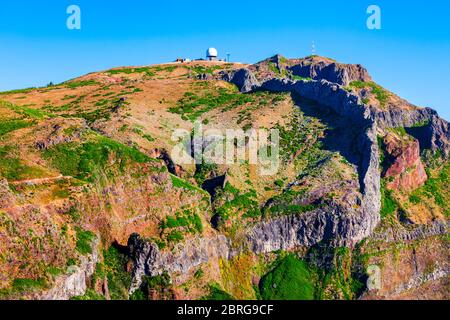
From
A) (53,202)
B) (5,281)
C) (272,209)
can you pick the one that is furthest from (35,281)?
(272,209)

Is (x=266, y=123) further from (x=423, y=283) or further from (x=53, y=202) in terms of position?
(x=53, y=202)

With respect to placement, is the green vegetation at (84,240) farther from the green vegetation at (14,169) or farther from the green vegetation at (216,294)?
the green vegetation at (216,294)

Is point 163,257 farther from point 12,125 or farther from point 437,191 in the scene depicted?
point 437,191

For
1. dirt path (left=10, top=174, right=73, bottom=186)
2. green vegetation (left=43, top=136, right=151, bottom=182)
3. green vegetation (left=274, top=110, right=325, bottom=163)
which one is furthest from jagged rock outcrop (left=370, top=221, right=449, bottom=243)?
dirt path (left=10, top=174, right=73, bottom=186)

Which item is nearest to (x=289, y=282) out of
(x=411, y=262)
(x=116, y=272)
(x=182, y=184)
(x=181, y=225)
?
(x=181, y=225)

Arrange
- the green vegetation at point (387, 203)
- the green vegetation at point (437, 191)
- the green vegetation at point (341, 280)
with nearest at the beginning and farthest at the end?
the green vegetation at point (341, 280) < the green vegetation at point (387, 203) < the green vegetation at point (437, 191)

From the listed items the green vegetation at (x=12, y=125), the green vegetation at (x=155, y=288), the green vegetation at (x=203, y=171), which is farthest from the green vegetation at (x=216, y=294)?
the green vegetation at (x=12, y=125)
